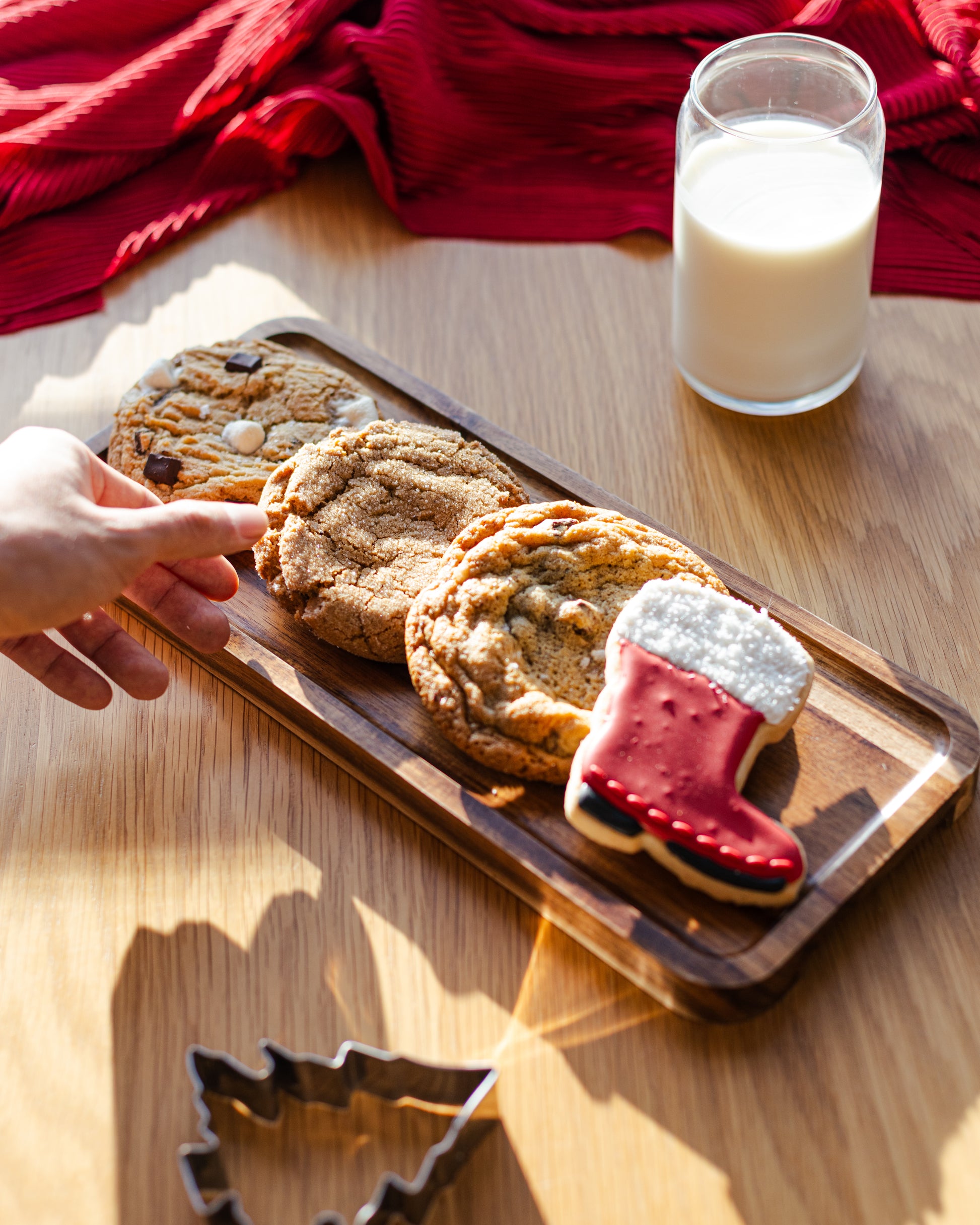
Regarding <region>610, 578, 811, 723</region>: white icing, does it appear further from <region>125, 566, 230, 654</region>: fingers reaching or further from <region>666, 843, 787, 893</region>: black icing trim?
<region>125, 566, 230, 654</region>: fingers reaching

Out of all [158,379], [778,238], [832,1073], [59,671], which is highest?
[778,238]

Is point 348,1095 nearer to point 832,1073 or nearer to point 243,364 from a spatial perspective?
point 832,1073

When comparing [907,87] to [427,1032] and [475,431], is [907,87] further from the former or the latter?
[427,1032]

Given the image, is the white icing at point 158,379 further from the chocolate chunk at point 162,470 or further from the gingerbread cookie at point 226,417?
the chocolate chunk at point 162,470

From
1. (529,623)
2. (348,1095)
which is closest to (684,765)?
(529,623)

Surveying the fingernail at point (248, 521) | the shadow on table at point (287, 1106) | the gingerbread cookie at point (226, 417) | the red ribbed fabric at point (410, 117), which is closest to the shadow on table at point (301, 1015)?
the shadow on table at point (287, 1106)

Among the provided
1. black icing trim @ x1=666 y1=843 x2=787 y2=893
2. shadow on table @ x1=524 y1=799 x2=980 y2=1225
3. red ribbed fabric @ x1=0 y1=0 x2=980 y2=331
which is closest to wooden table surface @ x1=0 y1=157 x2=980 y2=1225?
shadow on table @ x1=524 y1=799 x2=980 y2=1225

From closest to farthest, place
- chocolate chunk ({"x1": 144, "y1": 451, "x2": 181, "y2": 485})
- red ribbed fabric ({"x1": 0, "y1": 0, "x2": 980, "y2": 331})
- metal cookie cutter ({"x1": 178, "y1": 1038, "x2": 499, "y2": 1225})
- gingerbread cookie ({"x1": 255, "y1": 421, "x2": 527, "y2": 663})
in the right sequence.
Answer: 1. metal cookie cutter ({"x1": 178, "y1": 1038, "x2": 499, "y2": 1225})
2. gingerbread cookie ({"x1": 255, "y1": 421, "x2": 527, "y2": 663})
3. chocolate chunk ({"x1": 144, "y1": 451, "x2": 181, "y2": 485})
4. red ribbed fabric ({"x1": 0, "y1": 0, "x2": 980, "y2": 331})

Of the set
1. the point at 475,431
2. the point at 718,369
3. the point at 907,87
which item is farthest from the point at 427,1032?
the point at 907,87
